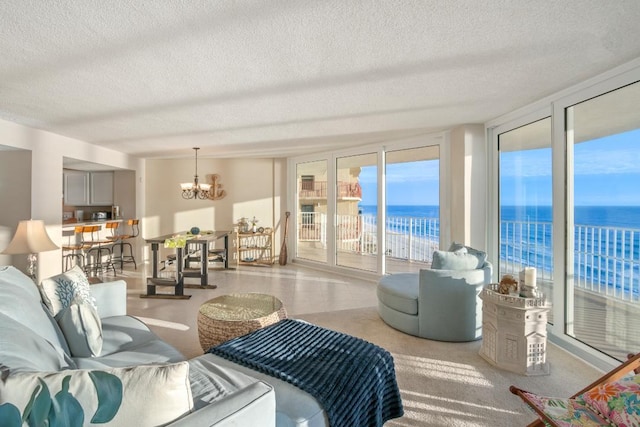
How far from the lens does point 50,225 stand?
4.49 m

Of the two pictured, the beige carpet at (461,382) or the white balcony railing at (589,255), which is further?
the white balcony railing at (589,255)

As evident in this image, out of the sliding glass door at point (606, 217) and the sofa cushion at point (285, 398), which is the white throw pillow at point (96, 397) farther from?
the sliding glass door at point (606, 217)

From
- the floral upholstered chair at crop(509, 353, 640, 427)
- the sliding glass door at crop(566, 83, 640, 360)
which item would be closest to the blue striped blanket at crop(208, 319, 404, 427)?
the floral upholstered chair at crop(509, 353, 640, 427)

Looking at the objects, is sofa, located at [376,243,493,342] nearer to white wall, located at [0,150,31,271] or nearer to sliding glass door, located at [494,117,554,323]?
sliding glass door, located at [494,117,554,323]

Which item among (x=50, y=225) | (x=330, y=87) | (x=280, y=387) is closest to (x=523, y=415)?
(x=280, y=387)

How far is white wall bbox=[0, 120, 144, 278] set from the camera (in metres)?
4.00

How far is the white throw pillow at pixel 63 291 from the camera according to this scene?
1.95m

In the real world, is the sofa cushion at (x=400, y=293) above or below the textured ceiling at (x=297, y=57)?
below

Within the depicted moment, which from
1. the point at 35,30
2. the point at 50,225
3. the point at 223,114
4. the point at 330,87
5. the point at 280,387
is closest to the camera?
the point at 280,387

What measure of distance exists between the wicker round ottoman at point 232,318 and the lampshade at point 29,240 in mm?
1454

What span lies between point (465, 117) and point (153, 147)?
4.87 meters

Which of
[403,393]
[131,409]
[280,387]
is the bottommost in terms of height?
[403,393]

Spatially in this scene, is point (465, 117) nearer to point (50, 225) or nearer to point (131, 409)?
point (131, 409)

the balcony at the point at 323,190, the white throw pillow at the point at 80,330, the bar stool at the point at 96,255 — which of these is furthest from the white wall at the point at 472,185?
the bar stool at the point at 96,255
